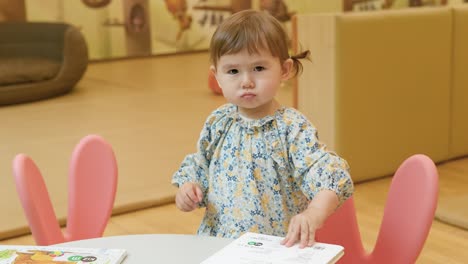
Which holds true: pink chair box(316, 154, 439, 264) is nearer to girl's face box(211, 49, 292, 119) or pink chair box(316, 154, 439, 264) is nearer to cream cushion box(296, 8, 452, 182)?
girl's face box(211, 49, 292, 119)

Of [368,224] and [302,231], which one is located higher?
[302,231]

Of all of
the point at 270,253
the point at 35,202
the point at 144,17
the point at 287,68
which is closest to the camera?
the point at 270,253

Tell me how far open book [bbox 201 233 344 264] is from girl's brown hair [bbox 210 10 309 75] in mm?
464

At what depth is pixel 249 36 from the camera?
1.70 metres

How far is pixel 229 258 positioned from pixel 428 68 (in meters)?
2.97

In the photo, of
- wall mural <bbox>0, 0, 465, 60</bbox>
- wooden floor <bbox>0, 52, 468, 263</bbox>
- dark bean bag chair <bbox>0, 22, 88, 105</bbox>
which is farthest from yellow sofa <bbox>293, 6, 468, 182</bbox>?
wall mural <bbox>0, 0, 465, 60</bbox>

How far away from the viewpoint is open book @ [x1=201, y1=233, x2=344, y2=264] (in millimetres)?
1354

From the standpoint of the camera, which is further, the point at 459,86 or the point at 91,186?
the point at 459,86

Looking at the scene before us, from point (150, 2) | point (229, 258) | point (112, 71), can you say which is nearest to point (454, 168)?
point (229, 258)

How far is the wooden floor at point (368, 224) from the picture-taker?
9.82 feet

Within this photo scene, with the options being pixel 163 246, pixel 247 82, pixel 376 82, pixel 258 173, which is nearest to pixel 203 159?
pixel 258 173

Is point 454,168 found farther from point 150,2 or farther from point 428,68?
point 150,2

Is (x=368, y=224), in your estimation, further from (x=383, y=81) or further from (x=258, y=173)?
(x=258, y=173)

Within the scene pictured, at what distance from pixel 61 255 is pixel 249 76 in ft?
1.89
